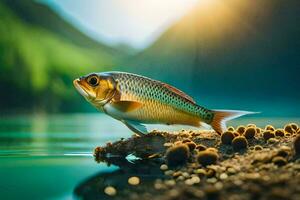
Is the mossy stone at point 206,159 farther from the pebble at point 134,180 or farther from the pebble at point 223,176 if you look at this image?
the pebble at point 134,180

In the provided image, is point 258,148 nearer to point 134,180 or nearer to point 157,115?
point 157,115

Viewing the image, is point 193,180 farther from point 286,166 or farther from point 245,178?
point 286,166

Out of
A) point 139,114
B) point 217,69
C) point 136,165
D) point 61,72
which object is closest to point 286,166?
point 136,165

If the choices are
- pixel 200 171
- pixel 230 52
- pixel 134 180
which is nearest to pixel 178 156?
pixel 200 171

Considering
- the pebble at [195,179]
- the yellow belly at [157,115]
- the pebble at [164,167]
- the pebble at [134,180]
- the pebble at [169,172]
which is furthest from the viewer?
the yellow belly at [157,115]

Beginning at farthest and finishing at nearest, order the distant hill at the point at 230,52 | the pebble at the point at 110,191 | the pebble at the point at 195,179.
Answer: the distant hill at the point at 230,52 < the pebble at the point at 195,179 < the pebble at the point at 110,191

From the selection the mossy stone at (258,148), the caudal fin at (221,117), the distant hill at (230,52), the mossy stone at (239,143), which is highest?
the distant hill at (230,52)

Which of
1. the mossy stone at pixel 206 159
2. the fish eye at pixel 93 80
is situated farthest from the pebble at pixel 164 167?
the fish eye at pixel 93 80
